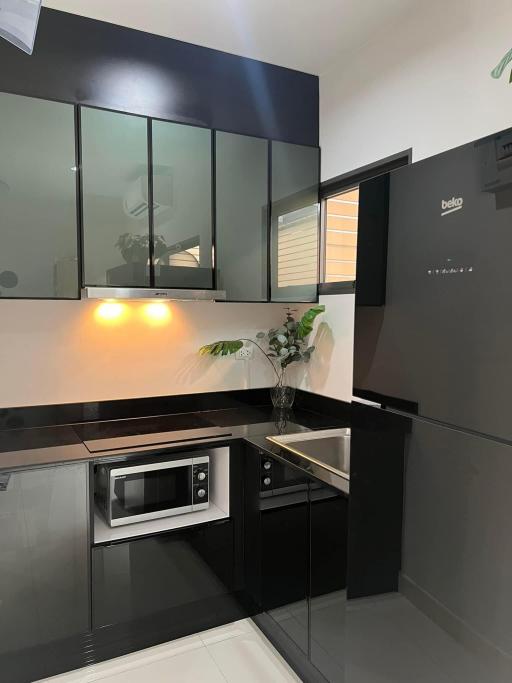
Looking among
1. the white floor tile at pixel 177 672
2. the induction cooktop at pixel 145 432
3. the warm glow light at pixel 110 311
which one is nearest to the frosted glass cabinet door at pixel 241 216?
the warm glow light at pixel 110 311

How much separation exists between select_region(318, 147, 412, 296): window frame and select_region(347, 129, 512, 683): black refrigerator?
3.78 feet

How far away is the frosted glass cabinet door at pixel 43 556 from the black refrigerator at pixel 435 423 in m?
1.24

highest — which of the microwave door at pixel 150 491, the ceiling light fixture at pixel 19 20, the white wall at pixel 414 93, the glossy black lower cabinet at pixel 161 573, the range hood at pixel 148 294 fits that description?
the white wall at pixel 414 93

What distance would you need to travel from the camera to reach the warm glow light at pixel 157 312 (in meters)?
2.91

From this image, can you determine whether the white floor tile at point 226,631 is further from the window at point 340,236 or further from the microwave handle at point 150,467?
the window at point 340,236

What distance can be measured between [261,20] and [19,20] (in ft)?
5.48

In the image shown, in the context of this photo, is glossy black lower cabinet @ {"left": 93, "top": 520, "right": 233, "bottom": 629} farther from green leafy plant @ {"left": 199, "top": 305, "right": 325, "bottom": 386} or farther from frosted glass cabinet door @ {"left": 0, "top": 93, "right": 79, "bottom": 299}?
frosted glass cabinet door @ {"left": 0, "top": 93, "right": 79, "bottom": 299}

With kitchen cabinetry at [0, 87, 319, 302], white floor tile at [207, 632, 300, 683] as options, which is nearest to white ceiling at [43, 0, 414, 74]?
kitchen cabinetry at [0, 87, 319, 302]

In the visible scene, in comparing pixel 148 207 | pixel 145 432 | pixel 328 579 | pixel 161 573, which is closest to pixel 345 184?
pixel 148 207

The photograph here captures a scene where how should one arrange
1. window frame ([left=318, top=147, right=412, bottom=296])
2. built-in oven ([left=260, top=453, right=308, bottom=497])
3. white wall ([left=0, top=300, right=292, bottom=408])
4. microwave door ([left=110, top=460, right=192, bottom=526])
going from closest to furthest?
built-in oven ([left=260, top=453, right=308, bottom=497]) → microwave door ([left=110, top=460, right=192, bottom=526]) → window frame ([left=318, top=147, right=412, bottom=296]) → white wall ([left=0, top=300, right=292, bottom=408])

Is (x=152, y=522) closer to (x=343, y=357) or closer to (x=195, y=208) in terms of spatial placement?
(x=343, y=357)

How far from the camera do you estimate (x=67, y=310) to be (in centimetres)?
270

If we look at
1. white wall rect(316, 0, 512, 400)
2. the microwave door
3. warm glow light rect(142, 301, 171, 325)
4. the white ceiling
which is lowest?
the microwave door

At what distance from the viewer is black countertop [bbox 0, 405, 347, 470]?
7.21ft
